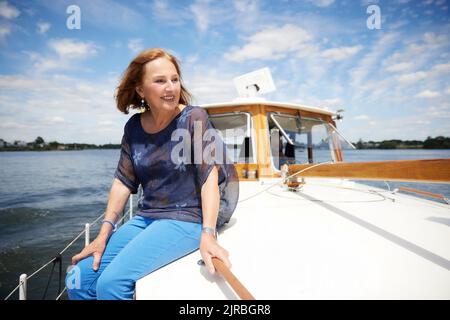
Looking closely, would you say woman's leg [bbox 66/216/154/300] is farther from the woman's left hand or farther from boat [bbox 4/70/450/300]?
the woman's left hand

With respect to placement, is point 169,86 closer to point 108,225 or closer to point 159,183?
point 159,183

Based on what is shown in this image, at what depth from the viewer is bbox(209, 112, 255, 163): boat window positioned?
4972mm

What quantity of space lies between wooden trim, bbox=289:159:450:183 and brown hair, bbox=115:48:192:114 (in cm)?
152

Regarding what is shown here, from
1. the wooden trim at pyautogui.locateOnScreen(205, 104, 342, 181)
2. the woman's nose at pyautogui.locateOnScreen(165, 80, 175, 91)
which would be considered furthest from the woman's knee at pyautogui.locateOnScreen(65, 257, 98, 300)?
the wooden trim at pyautogui.locateOnScreen(205, 104, 342, 181)

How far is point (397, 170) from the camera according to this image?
1.81m

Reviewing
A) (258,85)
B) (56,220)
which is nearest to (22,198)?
(56,220)

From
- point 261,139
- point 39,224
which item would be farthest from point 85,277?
point 39,224

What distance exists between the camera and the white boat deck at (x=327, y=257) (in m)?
1.25

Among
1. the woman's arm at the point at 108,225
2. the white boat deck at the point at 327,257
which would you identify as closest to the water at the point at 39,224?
the woman's arm at the point at 108,225

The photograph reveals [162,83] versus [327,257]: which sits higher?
[162,83]

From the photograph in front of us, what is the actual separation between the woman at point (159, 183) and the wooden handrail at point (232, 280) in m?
0.08

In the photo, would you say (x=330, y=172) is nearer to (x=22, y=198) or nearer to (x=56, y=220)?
(x=56, y=220)

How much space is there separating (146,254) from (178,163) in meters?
0.58

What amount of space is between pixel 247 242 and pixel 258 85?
13.4 feet
